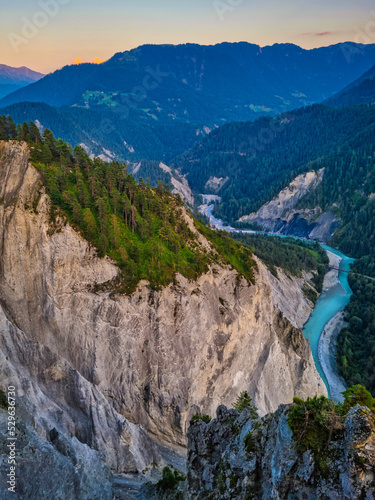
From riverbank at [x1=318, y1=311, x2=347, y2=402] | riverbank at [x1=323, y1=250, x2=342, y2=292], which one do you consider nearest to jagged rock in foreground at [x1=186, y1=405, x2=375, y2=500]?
riverbank at [x1=318, y1=311, x2=347, y2=402]

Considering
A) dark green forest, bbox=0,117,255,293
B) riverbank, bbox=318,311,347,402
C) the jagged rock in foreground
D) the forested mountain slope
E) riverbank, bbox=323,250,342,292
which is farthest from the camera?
riverbank, bbox=323,250,342,292

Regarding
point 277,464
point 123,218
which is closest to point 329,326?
point 123,218

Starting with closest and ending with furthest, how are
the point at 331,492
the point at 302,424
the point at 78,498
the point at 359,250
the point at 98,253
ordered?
the point at 331,492
the point at 302,424
the point at 78,498
the point at 98,253
the point at 359,250

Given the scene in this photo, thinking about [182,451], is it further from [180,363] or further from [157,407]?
[180,363]

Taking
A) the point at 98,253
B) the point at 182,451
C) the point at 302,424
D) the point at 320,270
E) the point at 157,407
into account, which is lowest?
the point at 182,451

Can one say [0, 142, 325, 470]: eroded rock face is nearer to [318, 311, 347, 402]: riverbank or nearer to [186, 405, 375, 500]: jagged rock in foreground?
[186, 405, 375, 500]: jagged rock in foreground

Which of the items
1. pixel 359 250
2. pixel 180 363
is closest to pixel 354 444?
pixel 180 363
